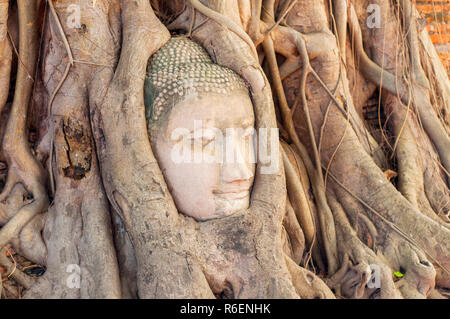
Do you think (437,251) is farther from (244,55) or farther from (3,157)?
(3,157)

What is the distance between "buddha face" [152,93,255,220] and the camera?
2.33 metres

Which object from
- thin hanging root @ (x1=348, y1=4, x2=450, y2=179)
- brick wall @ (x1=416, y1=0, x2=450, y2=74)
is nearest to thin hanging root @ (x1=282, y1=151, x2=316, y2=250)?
thin hanging root @ (x1=348, y1=4, x2=450, y2=179)

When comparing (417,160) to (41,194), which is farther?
(417,160)

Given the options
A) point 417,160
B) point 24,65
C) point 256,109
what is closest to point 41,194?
point 24,65

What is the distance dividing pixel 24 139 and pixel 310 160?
1.68m

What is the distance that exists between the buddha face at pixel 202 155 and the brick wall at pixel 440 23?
3.00m

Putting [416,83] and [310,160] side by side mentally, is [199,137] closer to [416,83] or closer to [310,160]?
[310,160]

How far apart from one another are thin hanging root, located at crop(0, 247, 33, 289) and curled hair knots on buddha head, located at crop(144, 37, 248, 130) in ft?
2.97

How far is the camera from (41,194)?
2.58 m

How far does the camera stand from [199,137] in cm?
233

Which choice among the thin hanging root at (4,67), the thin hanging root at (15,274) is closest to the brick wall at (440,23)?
the thin hanging root at (4,67)

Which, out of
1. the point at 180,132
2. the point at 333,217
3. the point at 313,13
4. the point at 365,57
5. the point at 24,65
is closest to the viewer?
the point at 180,132
